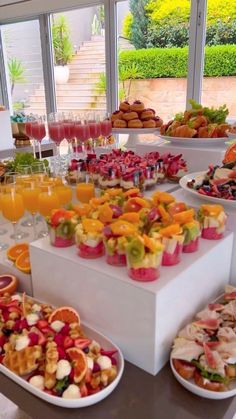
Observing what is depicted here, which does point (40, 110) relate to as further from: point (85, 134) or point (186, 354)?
point (186, 354)

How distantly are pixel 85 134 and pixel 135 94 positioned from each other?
6.78 ft

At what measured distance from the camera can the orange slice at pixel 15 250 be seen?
111 centimetres

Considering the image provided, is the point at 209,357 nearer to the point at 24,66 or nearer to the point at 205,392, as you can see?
the point at 205,392

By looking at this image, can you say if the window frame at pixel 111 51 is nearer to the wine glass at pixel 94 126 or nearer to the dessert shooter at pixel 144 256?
the wine glass at pixel 94 126

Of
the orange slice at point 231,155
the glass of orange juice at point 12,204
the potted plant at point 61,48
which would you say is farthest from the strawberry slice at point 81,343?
the potted plant at point 61,48

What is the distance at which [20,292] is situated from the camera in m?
1.09

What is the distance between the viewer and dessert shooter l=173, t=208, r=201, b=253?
2.84 ft

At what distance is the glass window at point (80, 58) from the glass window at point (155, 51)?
10.3 inches

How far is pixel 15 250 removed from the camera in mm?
1134

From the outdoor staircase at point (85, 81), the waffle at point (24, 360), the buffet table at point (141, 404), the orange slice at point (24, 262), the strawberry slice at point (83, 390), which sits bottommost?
the buffet table at point (141, 404)

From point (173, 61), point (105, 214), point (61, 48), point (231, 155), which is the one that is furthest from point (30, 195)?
point (61, 48)

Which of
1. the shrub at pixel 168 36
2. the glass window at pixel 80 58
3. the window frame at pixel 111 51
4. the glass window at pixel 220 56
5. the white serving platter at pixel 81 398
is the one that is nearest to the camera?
the white serving platter at pixel 81 398

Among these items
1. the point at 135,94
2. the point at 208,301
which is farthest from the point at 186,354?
the point at 135,94

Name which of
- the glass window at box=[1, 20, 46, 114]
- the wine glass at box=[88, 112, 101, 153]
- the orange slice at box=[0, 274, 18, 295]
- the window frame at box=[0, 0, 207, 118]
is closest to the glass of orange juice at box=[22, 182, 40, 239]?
the orange slice at box=[0, 274, 18, 295]
